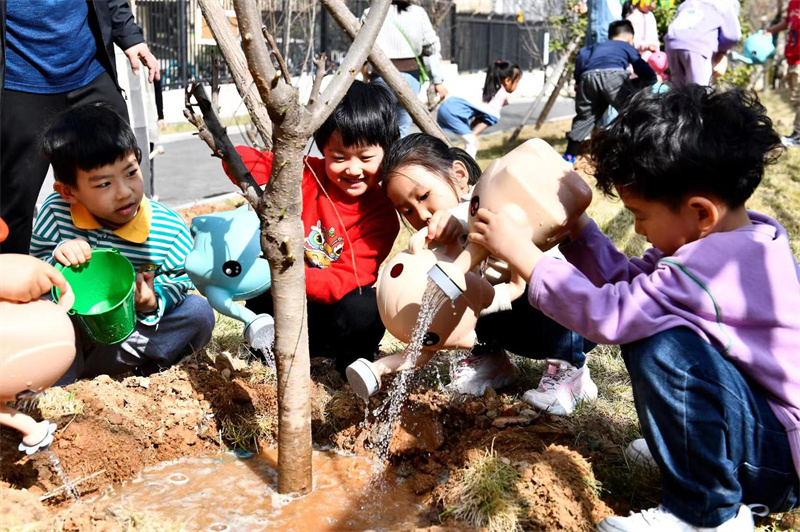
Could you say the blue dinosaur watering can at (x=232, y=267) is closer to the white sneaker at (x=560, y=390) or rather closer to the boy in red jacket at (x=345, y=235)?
the boy in red jacket at (x=345, y=235)

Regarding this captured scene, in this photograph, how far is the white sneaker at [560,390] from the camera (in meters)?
2.57

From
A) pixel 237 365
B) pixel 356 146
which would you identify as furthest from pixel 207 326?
pixel 356 146

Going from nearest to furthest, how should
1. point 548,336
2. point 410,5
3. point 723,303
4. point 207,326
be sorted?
point 723,303 → point 548,336 → point 207,326 → point 410,5

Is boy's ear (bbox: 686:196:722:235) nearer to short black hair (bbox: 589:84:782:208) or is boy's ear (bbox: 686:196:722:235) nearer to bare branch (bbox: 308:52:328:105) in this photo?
short black hair (bbox: 589:84:782:208)

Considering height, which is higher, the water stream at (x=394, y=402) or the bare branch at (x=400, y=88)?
the bare branch at (x=400, y=88)

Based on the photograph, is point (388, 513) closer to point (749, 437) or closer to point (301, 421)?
point (301, 421)

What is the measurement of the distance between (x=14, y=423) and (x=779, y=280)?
74.1 inches

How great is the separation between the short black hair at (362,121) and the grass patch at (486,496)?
1.13 m

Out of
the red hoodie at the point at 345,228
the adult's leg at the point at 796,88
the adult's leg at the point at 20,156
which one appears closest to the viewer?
the red hoodie at the point at 345,228

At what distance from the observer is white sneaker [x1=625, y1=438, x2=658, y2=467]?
228cm

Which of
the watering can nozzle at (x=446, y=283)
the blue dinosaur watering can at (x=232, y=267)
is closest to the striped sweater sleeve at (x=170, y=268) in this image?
the blue dinosaur watering can at (x=232, y=267)

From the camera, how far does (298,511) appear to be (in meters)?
2.22

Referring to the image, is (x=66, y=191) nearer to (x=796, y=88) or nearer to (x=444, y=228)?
(x=444, y=228)

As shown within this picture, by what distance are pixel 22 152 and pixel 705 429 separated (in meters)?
2.80
